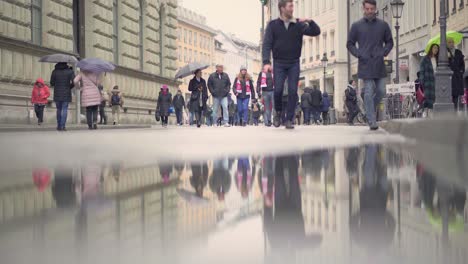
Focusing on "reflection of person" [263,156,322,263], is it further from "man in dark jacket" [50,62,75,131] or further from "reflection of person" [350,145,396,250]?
"man in dark jacket" [50,62,75,131]

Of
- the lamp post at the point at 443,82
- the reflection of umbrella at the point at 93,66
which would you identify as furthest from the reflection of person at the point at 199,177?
the reflection of umbrella at the point at 93,66

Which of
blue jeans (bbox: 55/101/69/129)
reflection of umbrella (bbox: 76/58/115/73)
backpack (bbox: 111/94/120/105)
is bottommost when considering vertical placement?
blue jeans (bbox: 55/101/69/129)

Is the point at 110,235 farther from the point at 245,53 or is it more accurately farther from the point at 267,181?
the point at 245,53

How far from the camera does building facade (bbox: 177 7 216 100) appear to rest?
12000cm

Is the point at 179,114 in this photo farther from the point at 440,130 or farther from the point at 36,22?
the point at 440,130

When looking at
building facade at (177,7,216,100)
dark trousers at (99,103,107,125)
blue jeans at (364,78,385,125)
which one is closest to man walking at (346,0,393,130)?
blue jeans at (364,78,385,125)

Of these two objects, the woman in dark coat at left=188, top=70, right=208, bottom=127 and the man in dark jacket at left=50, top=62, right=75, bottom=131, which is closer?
the man in dark jacket at left=50, top=62, right=75, bottom=131

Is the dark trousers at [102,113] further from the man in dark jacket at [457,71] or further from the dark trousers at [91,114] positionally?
the man in dark jacket at [457,71]

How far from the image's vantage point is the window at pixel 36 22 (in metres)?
25.4

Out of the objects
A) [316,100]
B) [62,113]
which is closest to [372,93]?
[62,113]

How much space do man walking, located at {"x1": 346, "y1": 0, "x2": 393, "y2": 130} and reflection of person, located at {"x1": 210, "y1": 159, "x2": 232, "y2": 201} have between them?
7.98 meters

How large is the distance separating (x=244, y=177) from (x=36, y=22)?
74.3ft

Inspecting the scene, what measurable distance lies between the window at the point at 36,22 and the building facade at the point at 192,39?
296ft

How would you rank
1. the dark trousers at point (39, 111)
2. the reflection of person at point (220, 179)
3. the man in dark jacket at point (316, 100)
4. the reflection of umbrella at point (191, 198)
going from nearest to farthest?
A: the reflection of umbrella at point (191, 198) < the reflection of person at point (220, 179) < the dark trousers at point (39, 111) < the man in dark jacket at point (316, 100)
